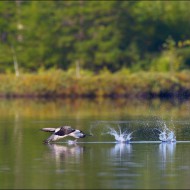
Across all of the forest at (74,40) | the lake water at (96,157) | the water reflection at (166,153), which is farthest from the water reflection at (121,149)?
the forest at (74,40)

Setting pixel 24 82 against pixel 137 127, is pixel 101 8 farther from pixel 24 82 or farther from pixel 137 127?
pixel 137 127

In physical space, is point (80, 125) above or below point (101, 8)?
below

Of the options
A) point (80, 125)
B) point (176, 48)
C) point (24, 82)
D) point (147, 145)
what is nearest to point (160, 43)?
point (176, 48)

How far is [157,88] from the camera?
2500 inches

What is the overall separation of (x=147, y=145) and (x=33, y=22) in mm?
49230

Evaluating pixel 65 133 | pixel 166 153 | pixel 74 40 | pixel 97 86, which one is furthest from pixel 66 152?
pixel 74 40

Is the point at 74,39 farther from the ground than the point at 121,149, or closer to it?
farther from the ground

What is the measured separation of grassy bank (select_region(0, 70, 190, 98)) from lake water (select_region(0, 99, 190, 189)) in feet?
88.6

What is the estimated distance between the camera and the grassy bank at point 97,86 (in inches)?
2507

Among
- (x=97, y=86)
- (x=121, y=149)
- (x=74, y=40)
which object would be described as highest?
(x=74, y=40)

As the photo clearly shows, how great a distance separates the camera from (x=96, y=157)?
2289cm

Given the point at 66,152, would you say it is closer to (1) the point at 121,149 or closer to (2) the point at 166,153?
(1) the point at 121,149

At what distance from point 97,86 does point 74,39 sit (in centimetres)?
1134

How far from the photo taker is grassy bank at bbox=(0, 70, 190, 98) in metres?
63.7
